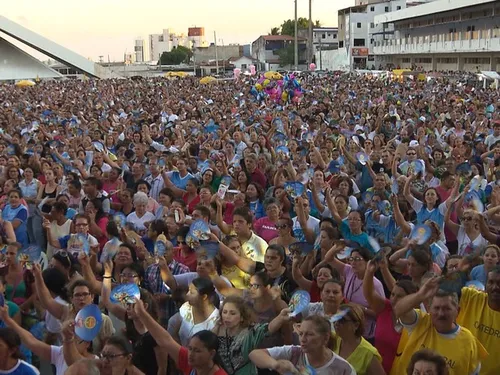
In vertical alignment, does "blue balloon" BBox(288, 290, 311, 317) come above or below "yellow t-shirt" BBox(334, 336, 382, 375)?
above

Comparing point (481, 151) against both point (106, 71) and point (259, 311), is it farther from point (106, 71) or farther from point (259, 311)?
point (106, 71)

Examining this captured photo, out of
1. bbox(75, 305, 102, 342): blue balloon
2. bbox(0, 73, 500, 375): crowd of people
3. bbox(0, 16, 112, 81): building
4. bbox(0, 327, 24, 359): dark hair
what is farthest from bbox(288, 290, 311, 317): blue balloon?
bbox(0, 16, 112, 81): building

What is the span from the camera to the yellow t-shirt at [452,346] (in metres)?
3.43

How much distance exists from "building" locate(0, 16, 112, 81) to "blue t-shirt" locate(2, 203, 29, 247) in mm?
54226

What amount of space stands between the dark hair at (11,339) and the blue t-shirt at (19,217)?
3.10 metres

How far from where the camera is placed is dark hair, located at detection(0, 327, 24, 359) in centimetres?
365

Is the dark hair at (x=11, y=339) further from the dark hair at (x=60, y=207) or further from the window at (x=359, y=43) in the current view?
the window at (x=359, y=43)

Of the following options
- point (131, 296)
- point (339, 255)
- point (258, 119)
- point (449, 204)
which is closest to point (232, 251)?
point (339, 255)

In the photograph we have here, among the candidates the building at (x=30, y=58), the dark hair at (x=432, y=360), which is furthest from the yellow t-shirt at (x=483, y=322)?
the building at (x=30, y=58)

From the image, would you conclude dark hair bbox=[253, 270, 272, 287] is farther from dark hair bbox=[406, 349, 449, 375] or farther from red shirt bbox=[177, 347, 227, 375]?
dark hair bbox=[406, 349, 449, 375]

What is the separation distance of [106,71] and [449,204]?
60080 mm

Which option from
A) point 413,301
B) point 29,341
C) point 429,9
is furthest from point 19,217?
point 429,9

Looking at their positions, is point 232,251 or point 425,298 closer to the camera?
point 425,298

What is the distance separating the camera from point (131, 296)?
3.92 m
